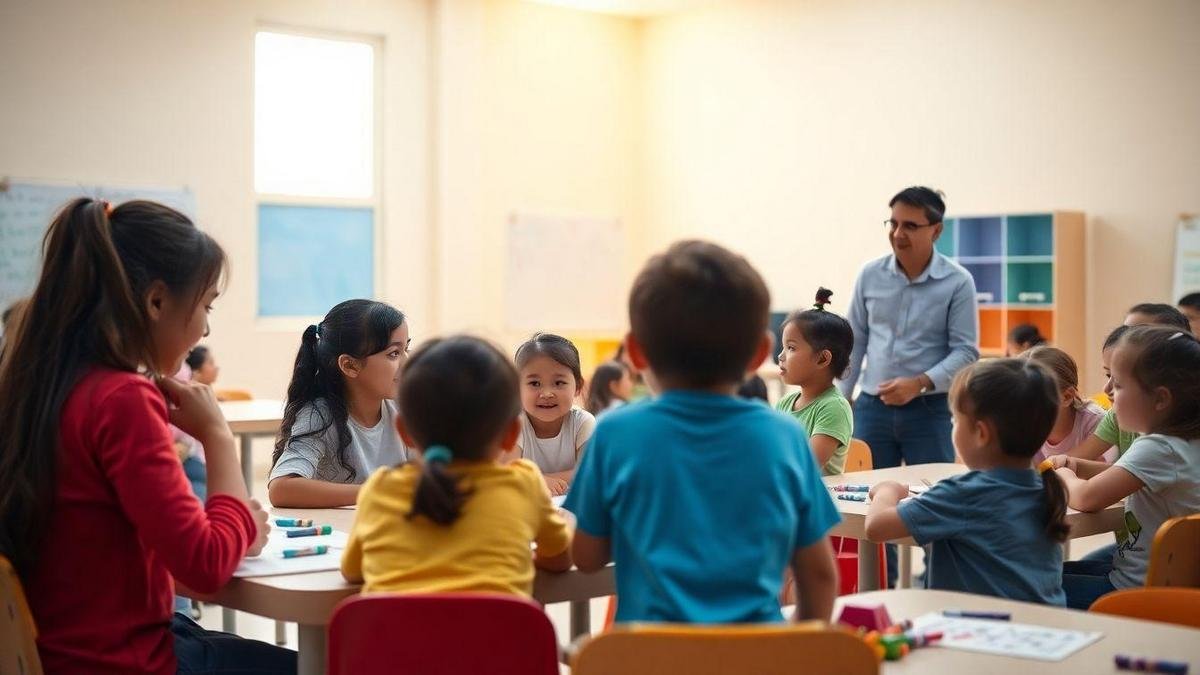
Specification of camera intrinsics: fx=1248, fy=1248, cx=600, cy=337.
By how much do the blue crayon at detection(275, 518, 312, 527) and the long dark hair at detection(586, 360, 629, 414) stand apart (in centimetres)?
348

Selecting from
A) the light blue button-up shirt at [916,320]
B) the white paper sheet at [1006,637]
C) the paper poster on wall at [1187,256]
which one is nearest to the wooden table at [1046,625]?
the white paper sheet at [1006,637]

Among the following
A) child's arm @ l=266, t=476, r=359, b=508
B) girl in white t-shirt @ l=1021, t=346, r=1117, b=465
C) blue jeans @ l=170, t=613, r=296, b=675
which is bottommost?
blue jeans @ l=170, t=613, r=296, b=675

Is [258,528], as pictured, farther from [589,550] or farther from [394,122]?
[394,122]

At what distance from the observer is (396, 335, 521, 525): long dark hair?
5.65 ft

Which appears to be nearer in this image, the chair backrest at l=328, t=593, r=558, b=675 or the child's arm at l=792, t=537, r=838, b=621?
the chair backrest at l=328, t=593, r=558, b=675

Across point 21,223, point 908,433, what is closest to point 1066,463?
point 908,433

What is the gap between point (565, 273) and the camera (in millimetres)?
10273

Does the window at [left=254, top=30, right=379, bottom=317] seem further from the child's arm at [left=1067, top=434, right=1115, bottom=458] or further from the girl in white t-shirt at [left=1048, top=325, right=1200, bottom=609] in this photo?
the girl in white t-shirt at [left=1048, top=325, right=1200, bottom=609]

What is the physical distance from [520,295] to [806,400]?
6.69 meters

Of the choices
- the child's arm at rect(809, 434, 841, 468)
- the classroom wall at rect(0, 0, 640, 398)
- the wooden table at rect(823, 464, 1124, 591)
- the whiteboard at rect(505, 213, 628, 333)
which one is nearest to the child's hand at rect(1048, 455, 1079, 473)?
the wooden table at rect(823, 464, 1124, 591)

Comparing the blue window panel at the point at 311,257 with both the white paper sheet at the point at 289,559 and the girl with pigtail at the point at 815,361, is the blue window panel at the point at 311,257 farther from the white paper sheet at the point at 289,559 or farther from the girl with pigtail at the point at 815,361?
the white paper sheet at the point at 289,559

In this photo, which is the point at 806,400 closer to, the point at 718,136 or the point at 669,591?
the point at 669,591

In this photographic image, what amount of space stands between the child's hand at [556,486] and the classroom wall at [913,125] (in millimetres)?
5748

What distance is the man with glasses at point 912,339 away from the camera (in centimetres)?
442
